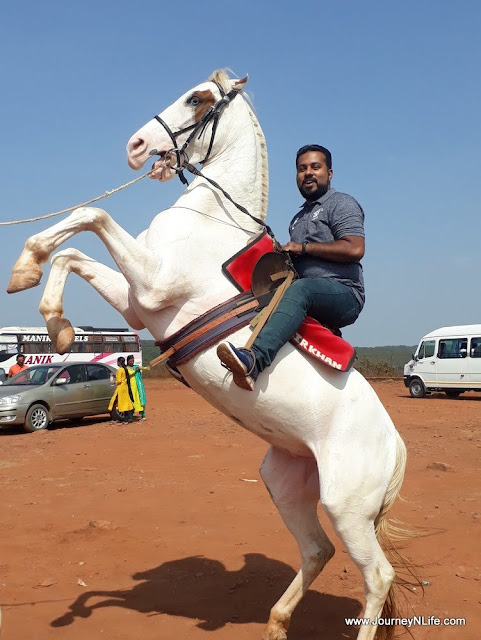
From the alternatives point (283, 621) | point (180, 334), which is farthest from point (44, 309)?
point (283, 621)

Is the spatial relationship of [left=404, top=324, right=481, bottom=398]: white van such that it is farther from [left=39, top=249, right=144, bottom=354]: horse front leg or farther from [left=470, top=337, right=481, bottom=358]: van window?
[left=39, top=249, right=144, bottom=354]: horse front leg

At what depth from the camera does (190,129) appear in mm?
3881

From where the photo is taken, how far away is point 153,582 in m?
5.32

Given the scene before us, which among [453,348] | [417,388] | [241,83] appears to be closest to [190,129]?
[241,83]

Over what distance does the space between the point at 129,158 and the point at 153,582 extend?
3519mm

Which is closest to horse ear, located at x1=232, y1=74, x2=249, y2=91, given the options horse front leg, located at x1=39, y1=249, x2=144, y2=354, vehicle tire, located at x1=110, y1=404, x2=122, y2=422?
horse front leg, located at x1=39, y1=249, x2=144, y2=354

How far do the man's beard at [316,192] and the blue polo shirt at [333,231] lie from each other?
0.04 metres

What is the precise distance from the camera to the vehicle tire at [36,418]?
51.1 ft

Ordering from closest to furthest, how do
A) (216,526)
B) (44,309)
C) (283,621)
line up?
(44,309) < (283,621) < (216,526)

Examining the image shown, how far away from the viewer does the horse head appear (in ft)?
12.3

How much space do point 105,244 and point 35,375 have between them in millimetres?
14305

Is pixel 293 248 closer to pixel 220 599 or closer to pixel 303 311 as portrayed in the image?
pixel 303 311

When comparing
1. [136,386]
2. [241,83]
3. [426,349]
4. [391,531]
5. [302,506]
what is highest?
[241,83]

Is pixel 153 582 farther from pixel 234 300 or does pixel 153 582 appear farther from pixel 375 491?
pixel 234 300
